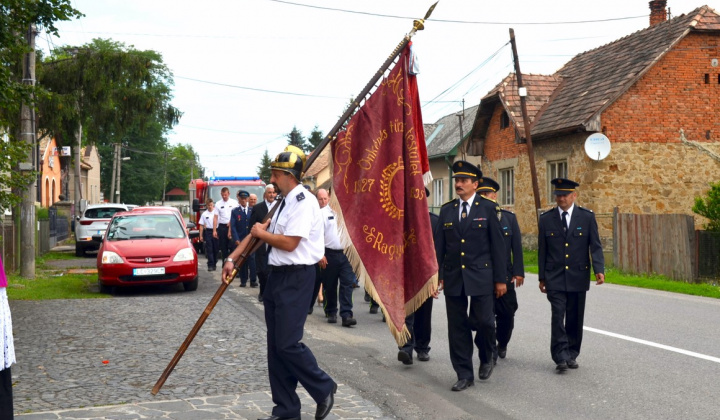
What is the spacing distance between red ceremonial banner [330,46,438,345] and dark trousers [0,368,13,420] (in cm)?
273

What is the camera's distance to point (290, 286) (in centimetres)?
559

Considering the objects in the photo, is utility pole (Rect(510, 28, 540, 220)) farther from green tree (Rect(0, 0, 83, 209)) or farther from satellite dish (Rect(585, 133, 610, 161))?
green tree (Rect(0, 0, 83, 209))

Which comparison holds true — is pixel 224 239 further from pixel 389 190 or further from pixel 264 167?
pixel 264 167

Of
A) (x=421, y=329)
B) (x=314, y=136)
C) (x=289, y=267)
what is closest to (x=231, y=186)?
(x=421, y=329)

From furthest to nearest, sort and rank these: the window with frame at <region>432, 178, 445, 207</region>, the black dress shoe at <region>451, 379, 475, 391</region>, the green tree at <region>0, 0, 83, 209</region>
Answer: the window with frame at <region>432, 178, 445, 207</region> < the green tree at <region>0, 0, 83, 209</region> < the black dress shoe at <region>451, 379, 475, 391</region>

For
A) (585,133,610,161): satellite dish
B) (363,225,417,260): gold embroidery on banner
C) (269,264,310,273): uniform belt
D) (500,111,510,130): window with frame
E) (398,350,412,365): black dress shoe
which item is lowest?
(398,350,412,365): black dress shoe

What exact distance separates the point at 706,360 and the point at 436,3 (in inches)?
189

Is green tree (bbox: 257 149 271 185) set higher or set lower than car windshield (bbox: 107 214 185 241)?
higher

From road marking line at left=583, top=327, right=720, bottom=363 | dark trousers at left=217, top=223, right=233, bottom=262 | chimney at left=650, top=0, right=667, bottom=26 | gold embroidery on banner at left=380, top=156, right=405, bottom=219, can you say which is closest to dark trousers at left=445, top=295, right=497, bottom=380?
gold embroidery on banner at left=380, top=156, right=405, bottom=219

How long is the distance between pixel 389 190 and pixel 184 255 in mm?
9277

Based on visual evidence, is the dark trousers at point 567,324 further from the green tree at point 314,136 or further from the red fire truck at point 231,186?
the green tree at point 314,136

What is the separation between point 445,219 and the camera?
7.38 metres

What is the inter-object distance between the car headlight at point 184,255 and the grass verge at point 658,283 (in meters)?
9.11

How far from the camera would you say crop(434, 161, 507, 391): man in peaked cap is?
705cm
